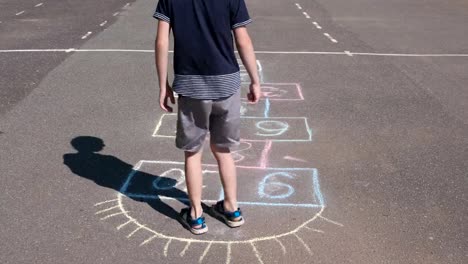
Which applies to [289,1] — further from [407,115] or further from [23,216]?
[23,216]

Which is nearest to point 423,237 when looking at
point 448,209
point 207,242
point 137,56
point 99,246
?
point 448,209

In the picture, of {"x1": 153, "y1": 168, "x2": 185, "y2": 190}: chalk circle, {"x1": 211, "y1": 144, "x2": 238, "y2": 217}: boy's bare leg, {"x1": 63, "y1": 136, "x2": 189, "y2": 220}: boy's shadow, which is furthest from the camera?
{"x1": 153, "y1": 168, "x2": 185, "y2": 190}: chalk circle

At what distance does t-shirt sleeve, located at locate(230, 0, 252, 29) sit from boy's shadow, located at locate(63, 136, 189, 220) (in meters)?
1.45

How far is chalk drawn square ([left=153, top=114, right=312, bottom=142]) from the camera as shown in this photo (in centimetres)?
535

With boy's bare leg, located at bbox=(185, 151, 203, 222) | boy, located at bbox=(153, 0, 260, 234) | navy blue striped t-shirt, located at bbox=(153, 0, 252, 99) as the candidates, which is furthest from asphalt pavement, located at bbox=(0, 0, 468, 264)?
navy blue striped t-shirt, located at bbox=(153, 0, 252, 99)

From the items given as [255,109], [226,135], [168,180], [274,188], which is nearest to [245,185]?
[274,188]

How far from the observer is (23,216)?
381 cm

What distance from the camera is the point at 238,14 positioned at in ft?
10.8

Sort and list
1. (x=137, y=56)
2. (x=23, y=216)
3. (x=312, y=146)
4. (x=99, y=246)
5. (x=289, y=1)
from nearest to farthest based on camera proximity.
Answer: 1. (x=99, y=246)
2. (x=23, y=216)
3. (x=312, y=146)
4. (x=137, y=56)
5. (x=289, y=1)

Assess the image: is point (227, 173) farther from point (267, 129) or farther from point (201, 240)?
point (267, 129)

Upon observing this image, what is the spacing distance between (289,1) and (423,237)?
14.9m

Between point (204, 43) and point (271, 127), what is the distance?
8.19 feet

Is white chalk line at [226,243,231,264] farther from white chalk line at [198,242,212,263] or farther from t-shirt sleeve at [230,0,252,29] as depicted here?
t-shirt sleeve at [230,0,252,29]

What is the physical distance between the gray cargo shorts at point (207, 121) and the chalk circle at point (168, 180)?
0.86m
